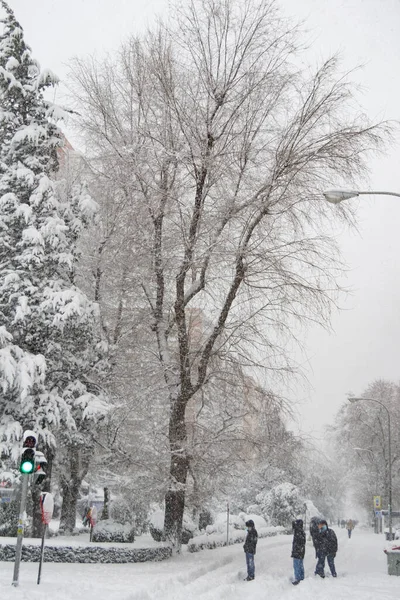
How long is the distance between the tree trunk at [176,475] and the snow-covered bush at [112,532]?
1.51m

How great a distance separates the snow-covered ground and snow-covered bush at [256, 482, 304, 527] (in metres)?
28.4

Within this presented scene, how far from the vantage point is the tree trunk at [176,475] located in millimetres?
18938

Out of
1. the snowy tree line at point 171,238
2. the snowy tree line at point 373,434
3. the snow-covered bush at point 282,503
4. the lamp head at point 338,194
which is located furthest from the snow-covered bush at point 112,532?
the snowy tree line at point 373,434

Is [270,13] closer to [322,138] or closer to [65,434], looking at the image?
[322,138]

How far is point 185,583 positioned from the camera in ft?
47.7

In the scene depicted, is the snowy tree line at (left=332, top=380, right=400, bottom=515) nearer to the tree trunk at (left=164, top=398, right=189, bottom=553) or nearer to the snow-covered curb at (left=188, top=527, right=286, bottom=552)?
the snow-covered curb at (left=188, top=527, right=286, bottom=552)

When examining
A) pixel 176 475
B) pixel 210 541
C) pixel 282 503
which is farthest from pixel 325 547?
pixel 282 503

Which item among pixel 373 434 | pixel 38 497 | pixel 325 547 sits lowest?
pixel 325 547

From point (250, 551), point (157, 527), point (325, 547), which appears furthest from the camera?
point (157, 527)

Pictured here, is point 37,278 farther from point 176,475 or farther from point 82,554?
point 82,554

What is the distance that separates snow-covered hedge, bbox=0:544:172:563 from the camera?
1597cm

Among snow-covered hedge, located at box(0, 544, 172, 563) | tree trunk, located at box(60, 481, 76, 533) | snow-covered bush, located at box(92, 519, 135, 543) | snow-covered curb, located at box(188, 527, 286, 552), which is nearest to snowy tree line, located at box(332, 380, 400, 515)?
snow-covered curb, located at box(188, 527, 286, 552)

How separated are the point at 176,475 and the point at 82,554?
3.81m

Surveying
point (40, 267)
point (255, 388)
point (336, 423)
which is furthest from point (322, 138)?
point (336, 423)
